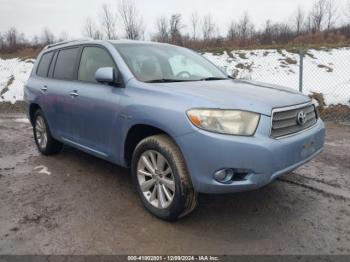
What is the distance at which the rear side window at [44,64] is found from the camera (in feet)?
18.3

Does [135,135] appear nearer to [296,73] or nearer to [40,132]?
[40,132]

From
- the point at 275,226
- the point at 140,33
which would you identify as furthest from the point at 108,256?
the point at 140,33

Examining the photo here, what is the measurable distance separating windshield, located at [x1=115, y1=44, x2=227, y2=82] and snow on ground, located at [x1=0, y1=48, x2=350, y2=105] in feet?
21.7

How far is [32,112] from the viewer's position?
596 centimetres

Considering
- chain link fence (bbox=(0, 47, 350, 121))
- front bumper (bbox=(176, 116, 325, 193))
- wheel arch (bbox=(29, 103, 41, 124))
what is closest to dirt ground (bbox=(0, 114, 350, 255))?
front bumper (bbox=(176, 116, 325, 193))

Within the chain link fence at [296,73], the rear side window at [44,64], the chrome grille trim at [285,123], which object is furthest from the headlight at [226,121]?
the chain link fence at [296,73]

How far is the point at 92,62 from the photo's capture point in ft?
14.5

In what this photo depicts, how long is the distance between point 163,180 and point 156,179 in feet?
→ 0.39

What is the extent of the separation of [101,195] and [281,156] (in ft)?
7.06

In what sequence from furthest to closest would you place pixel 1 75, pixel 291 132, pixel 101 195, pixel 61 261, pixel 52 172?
1. pixel 1 75
2. pixel 52 172
3. pixel 101 195
4. pixel 291 132
5. pixel 61 261

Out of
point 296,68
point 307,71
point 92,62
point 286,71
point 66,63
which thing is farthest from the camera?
point 296,68

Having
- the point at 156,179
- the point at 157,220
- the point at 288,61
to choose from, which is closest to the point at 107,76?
the point at 156,179

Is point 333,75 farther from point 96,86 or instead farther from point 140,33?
point 140,33

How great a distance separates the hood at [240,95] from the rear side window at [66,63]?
5.95 ft
